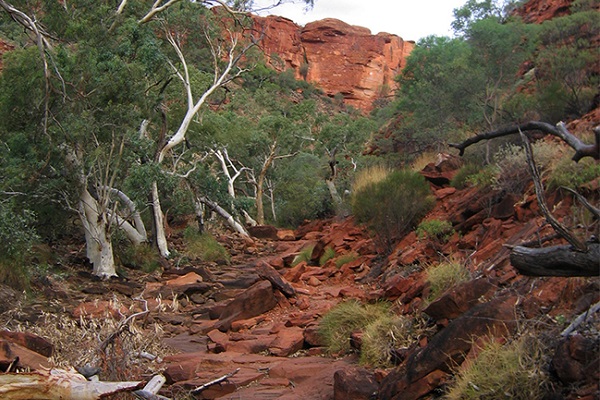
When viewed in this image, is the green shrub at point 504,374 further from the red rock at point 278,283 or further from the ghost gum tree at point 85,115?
the ghost gum tree at point 85,115

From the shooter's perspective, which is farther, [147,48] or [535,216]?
[147,48]

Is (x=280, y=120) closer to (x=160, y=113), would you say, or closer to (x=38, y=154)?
(x=160, y=113)

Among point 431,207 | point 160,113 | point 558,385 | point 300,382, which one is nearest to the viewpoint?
point 558,385

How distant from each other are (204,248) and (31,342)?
1130 cm

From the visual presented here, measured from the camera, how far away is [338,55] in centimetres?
7519

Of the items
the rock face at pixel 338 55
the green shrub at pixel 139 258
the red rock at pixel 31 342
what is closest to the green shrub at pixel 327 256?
the green shrub at pixel 139 258

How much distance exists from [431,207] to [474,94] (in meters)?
6.48

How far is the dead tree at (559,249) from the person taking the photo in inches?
121

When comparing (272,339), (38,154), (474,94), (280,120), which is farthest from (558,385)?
(280,120)

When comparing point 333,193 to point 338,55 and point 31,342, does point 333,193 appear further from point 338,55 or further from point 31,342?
point 338,55

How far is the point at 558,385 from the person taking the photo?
3.92m

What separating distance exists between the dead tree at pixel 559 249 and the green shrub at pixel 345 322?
11.8 ft

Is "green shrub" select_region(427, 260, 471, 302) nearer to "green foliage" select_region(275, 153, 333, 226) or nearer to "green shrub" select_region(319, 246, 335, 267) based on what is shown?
"green shrub" select_region(319, 246, 335, 267)

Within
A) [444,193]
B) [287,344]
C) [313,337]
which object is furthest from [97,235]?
[313,337]
